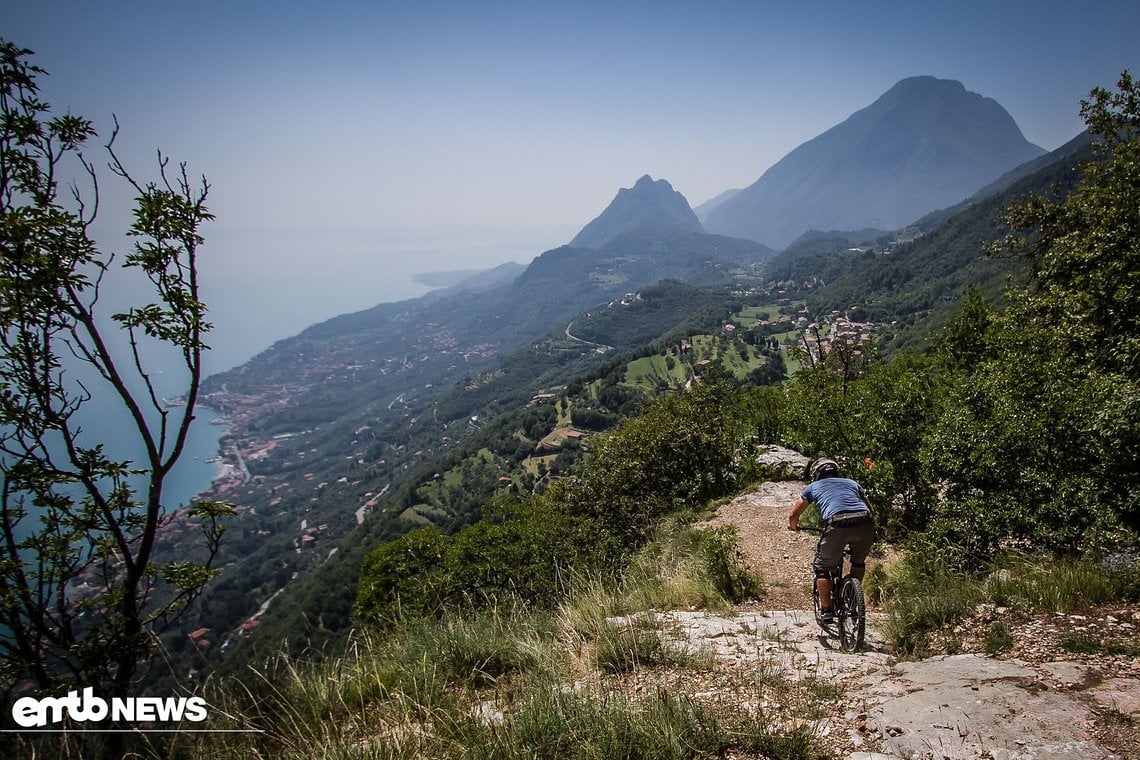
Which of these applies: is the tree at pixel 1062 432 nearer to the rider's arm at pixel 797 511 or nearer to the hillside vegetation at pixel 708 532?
the hillside vegetation at pixel 708 532

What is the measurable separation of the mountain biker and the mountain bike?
8 centimetres

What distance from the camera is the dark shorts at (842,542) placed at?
5.60m

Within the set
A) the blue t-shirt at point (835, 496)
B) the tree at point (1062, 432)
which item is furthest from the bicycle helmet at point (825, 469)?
the tree at point (1062, 432)

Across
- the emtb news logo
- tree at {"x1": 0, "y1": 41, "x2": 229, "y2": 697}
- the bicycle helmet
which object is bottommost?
the bicycle helmet

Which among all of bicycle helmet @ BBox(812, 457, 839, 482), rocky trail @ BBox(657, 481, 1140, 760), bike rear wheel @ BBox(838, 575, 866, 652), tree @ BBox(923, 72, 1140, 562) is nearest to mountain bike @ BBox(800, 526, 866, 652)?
bike rear wheel @ BBox(838, 575, 866, 652)

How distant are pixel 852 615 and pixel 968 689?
181 centimetres

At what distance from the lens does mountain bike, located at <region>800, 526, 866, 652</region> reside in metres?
5.17

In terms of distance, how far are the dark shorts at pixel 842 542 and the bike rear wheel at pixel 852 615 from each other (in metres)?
0.26

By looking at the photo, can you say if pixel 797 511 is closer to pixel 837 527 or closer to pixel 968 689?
pixel 837 527

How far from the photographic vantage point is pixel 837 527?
5.64m

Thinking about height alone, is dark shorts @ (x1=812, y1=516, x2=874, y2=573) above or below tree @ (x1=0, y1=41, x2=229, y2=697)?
below

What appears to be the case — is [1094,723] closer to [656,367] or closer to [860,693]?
[860,693]

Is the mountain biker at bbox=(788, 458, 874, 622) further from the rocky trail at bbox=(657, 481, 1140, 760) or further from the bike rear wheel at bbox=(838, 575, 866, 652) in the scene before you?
the rocky trail at bbox=(657, 481, 1140, 760)

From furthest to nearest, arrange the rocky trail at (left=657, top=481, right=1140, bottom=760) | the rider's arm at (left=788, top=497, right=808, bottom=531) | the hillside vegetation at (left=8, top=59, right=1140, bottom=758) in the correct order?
the rider's arm at (left=788, top=497, right=808, bottom=531)
the hillside vegetation at (left=8, top=59, right=1140, bottom=758)
the rocky trail at (left=657, top=481, right=1140, bottom=760)
